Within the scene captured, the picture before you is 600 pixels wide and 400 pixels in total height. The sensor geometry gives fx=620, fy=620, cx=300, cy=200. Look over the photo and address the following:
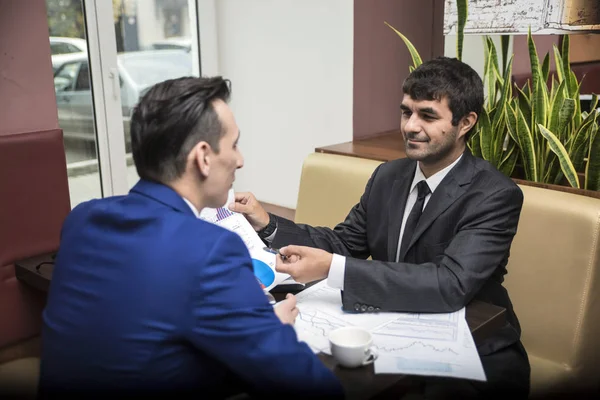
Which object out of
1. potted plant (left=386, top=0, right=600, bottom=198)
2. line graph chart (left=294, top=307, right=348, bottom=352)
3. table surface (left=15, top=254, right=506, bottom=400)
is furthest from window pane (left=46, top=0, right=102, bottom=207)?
line graph chart (left=294, top=307, right=348, bottom=352)

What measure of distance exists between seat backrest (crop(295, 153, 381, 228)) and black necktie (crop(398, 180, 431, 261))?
64cm

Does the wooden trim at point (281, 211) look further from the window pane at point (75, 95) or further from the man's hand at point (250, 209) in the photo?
the man's hand at point (250, 209)

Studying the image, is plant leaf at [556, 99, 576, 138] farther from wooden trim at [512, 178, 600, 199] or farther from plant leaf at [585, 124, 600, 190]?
wooden trim at [512, 178, 600, 199]

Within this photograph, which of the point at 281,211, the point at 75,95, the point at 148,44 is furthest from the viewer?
the point at 281,211

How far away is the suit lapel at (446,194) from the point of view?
1840 mm

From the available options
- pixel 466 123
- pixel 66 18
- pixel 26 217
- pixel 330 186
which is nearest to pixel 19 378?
pixel 26 217

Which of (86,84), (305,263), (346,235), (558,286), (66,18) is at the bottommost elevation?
(558,286)

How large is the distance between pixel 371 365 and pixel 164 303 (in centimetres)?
49

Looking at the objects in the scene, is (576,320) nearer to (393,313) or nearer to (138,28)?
(393,313)

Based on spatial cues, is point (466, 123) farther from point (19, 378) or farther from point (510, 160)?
point (19, 378)

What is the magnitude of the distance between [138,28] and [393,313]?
2.66 m

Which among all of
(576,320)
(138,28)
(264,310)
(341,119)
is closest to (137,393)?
(264,310)

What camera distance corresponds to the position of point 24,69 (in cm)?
240

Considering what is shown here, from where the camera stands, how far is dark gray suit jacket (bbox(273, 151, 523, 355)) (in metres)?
1.58
